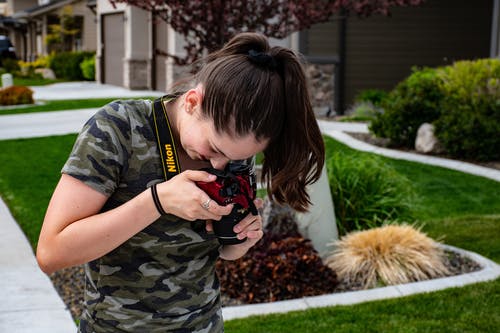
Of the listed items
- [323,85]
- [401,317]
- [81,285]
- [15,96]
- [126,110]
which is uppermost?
[126,110]

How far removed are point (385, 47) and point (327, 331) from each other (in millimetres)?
15193

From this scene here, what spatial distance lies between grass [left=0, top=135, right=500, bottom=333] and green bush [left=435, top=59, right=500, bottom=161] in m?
1.05

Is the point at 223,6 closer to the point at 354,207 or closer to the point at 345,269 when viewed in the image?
the point at 354,207

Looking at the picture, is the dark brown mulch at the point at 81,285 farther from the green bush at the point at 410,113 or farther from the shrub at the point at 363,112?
the shrub at the point at 363,112

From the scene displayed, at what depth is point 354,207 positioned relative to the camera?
634 cm

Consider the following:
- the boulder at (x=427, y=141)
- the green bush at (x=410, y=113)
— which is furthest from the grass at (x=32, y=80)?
the boulder at (x=427, y=141)

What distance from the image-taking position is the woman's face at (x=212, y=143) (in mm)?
1673

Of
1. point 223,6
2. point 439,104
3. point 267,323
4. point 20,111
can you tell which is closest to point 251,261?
point 267,323

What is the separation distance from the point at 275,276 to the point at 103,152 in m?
3.54

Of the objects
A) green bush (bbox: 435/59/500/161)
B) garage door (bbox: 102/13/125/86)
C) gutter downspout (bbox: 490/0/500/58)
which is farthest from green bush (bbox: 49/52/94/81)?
green bush (bbox: 435/59/500/161)

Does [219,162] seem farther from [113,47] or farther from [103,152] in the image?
[113,47]

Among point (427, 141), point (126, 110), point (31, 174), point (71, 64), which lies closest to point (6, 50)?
point (71, 64)

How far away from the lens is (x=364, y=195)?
6.42m

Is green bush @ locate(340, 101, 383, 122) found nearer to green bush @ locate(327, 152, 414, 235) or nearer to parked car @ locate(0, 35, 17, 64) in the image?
green bush @ locate(327, 152, 414, 235)
